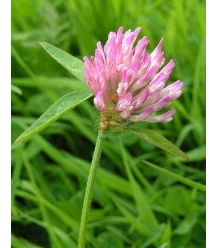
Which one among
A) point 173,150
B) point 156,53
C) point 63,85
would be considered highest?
point 63,85

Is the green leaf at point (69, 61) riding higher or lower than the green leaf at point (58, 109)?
higher

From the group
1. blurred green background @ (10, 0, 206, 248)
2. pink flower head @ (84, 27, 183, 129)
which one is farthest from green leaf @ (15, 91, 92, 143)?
blurred green background @ (10, 0, 206, 248)

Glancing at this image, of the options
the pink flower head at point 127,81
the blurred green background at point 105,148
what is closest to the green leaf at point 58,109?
the pink flower head at point 127,81

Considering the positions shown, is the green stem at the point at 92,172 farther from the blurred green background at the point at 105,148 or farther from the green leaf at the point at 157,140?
the blurred green background at the point at 105,148

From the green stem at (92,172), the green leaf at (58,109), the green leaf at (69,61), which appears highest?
the green leaf at (69,61)
